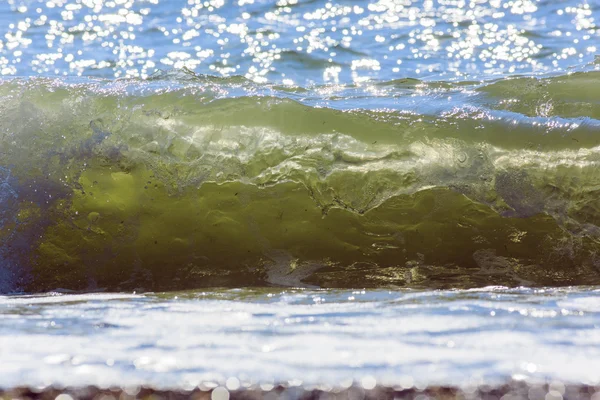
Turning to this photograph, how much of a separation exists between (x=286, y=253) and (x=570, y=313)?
1.34 meters

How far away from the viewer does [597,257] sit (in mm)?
2734

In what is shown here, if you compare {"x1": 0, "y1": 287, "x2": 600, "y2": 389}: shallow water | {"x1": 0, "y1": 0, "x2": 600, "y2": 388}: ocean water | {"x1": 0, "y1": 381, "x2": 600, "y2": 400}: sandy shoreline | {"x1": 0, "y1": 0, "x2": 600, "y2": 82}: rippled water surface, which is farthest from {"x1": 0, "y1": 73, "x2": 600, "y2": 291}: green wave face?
{"x1": 0, "y1": 0, "x2": 600, "y2": 82}: rippled water surface

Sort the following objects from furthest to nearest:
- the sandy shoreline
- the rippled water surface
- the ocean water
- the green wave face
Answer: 1. the rippled water surface
2. the green wave face
3. the ocean water
4. the sandy shoreline

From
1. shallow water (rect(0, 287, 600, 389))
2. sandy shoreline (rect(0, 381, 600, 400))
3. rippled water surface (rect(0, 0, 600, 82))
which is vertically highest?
rippled water surface (rect(0, 0, 600, 82))

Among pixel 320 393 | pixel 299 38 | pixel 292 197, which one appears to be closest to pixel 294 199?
pixel 292 197

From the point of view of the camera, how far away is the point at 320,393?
1.04 m

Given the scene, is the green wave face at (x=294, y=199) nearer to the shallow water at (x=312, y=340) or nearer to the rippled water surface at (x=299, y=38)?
the shallow water at (x=312, y=340)

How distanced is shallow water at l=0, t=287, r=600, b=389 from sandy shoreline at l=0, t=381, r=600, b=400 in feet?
0.07

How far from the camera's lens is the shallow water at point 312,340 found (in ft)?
3.64

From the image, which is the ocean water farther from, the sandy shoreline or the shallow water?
the sandy shoreline

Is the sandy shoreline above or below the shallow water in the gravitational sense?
above

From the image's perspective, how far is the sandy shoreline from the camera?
1021 millimetres

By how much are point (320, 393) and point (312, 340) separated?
33cm

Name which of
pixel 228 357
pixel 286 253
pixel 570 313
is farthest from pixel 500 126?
pixel 228 357
